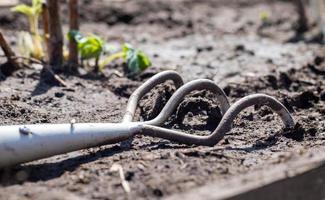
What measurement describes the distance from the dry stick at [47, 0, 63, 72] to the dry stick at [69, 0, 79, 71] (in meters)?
0.07

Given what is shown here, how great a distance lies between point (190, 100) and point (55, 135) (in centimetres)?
89

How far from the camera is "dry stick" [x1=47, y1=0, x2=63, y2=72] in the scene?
390cm

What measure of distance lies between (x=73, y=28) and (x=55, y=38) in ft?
0.52

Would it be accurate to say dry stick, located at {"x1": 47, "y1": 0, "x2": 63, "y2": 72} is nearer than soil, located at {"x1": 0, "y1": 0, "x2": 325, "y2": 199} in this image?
No

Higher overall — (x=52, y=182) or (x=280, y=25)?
(x=280, y=25)

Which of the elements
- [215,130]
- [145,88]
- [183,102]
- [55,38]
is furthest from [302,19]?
[215,130]

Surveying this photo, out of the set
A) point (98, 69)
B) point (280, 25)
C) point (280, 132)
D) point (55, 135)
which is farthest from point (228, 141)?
point (280, 25)

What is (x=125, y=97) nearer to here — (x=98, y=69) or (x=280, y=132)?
(x=98, y=69)

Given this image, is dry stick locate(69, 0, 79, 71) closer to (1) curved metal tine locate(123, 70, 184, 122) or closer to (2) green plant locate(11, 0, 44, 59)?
(2) green plant locate(11, 0, 44, 59)

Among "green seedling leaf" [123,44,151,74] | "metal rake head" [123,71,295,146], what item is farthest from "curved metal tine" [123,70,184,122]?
"green seedling leaf" [123,44,151,74]

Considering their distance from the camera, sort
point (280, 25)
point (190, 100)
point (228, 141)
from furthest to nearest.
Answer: point (280, 25), point (190, 100), point (228, 141)

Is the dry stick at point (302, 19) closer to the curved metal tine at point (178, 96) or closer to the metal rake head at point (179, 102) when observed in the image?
the metal rake head at point (179, 102)

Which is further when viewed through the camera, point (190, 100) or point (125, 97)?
point (125, 97)

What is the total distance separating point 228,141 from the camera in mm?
3004
